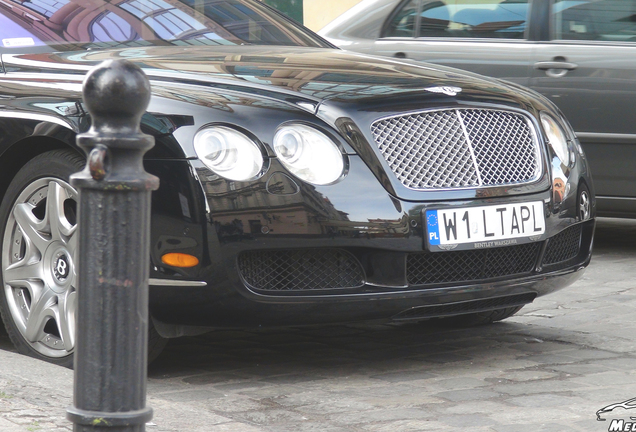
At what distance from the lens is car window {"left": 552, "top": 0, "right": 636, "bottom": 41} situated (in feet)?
19.5

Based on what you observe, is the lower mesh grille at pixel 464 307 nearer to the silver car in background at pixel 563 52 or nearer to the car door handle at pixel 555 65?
the silver car in background at pixel 563 52

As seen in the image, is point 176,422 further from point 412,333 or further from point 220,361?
point 412,333

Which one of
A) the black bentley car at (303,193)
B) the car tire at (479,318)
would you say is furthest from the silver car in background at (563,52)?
the black bentley car at (303,193)

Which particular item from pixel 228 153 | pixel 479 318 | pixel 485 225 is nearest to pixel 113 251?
pixel 228 153

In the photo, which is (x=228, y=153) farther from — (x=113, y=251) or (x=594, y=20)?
(x=594, y=20)

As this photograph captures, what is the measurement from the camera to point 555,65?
6.03m

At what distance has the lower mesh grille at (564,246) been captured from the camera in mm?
3912

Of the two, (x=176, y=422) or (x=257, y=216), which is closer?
(x=176, y=422)

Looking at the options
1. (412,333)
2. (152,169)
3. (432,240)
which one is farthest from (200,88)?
(412,333)

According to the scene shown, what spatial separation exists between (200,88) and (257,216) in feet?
1.71

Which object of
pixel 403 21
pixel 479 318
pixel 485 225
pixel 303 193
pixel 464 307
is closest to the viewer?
pixel 303 193

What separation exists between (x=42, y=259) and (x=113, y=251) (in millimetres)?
1865

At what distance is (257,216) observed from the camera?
3.29m

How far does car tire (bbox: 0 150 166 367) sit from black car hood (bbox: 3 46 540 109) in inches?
16.3
